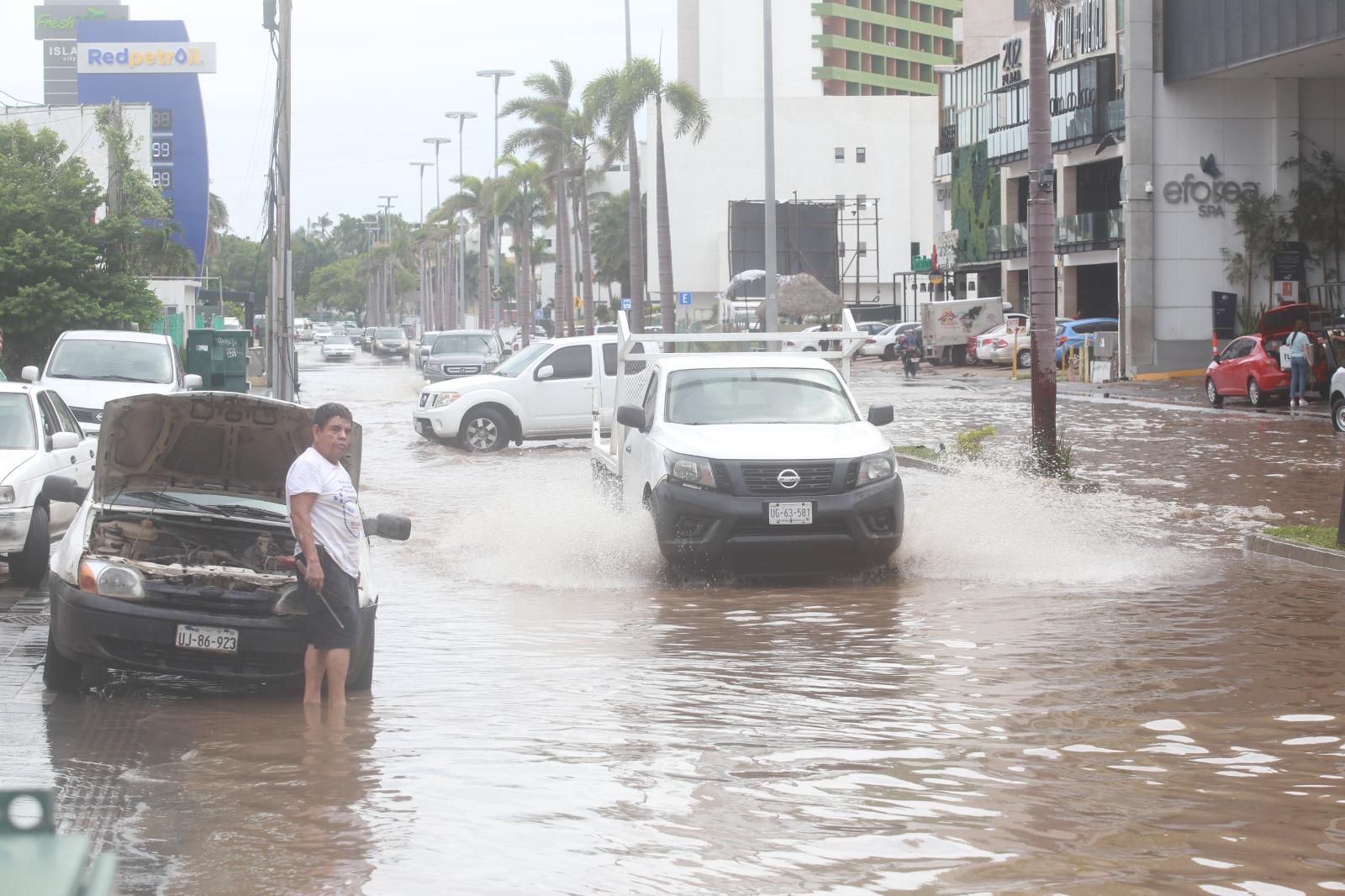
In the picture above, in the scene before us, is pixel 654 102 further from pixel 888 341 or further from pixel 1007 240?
pixel 1007 240

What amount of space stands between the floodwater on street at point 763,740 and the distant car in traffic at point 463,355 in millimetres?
25885

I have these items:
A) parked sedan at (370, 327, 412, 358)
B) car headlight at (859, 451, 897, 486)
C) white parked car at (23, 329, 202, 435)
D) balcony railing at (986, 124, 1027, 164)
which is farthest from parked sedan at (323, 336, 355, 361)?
car headlight at (859, 451, 897, 486)

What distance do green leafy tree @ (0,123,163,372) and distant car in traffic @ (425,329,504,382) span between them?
7.85m

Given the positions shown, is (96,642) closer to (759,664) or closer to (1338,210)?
(759,664)

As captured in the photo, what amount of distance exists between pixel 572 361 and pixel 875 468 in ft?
43.5

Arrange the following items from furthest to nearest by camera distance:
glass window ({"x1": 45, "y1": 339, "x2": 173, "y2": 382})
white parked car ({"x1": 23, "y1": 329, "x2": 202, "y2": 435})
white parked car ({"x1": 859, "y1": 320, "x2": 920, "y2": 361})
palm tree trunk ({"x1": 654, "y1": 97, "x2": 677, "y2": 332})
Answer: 1. white parked car ({"x1": 859, "y1": 320, "x2": 920, "y2": 361})
2. palm tree trunk ({"x1": 654, "y1": 97, "x2": 677, "y2": 332})
3. glass window ({"x1": 45, "y1": 339, "x2": 173, "y2": 382})
4. white parked car ({"x1": 23, "y1": 329, "x2": 202, "y2": 435})

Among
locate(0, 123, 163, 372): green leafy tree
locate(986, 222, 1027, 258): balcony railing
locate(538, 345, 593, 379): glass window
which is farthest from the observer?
locate(986, 222, 1027, 258): balcony railing

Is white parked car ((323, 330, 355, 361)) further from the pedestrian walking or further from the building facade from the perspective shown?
the pedestrian walking

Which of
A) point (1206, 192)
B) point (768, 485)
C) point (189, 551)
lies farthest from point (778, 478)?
point (1206, 192)

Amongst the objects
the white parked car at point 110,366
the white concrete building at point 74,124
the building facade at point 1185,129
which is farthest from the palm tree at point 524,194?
the white parked car at point 110,366

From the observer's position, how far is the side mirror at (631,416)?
12.6 metres

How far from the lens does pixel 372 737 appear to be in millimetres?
7328

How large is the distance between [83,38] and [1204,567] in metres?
94.8

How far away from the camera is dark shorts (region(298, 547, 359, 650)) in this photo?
25.3 feet
